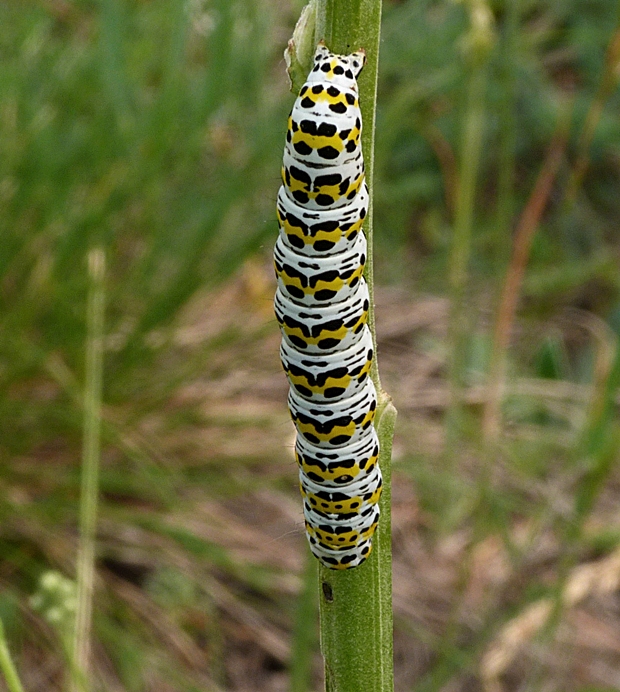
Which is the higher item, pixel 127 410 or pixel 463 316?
pixel 463 316

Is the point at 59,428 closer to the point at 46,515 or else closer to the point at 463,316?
the point at 46,515

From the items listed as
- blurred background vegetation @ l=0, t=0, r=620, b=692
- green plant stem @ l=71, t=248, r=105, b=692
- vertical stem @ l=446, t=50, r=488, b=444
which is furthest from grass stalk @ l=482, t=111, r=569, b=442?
green plant stem @ l=71, t=248, r=105, b=692

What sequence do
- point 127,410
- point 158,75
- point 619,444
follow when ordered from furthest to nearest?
point 158,75 → point 127,410 → point 619,444

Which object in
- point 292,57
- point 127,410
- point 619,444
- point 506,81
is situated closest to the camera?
point 292,57

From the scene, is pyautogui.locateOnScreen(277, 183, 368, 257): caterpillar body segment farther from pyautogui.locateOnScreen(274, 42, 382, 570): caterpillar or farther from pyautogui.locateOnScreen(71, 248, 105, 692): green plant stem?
pyautogui.locateOnScreen(71, 248, 105, 692): green plant stem

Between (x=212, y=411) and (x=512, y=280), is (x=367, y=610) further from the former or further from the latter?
(x=212, y=411)

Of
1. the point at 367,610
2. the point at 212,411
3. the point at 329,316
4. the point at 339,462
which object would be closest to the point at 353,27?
the point at 329,316

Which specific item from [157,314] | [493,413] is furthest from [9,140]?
[493,413]
